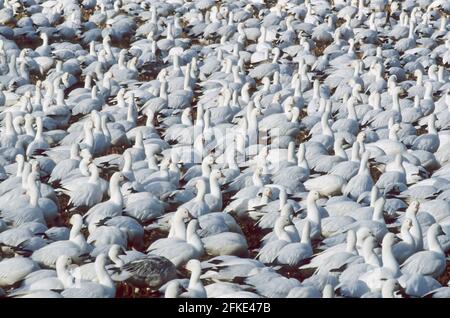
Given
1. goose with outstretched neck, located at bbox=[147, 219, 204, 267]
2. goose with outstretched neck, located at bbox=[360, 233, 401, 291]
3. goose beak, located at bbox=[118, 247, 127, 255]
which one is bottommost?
goose with outstretched neck, located at bbox=[147, 219, 204, 267]

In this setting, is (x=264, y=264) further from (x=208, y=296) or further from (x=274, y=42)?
(x=274, y=42)

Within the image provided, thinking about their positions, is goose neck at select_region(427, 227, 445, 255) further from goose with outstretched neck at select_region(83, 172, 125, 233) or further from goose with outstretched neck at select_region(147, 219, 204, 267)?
goose with outstretched neck at select_region(83, 172, 125, 233)

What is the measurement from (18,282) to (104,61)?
10638 mm

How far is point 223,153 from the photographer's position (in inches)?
604

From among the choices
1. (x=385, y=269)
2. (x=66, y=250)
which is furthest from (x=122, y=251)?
(x=385, y=269)

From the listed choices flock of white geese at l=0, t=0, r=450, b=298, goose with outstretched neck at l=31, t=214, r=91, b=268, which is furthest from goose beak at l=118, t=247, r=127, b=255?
goose with outstretched neck at l=31, t=214, r=91, b=268

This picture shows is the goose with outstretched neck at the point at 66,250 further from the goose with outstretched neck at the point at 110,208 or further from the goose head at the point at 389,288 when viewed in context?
the goose head at the point at 389,288

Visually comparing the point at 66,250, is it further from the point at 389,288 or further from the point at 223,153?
the point at 223,153

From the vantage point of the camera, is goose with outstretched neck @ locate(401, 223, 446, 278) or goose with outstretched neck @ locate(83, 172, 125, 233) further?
goose with outstretched neck @ locate(83, 172, 125, 233)

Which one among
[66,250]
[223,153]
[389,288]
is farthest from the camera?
[223,153]

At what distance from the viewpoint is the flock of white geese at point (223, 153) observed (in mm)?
11047

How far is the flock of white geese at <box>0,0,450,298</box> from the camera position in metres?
11.0

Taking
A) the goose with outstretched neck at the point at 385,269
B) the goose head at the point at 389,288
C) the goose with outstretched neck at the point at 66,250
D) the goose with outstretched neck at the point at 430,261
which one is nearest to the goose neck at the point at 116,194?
the goose with outstretched neck at the point at 66,250

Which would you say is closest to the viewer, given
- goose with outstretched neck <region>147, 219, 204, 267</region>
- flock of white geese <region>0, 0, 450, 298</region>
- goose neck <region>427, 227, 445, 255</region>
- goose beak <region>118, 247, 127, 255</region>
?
flock of white geese <region>0, 0, 450, 298</region>
